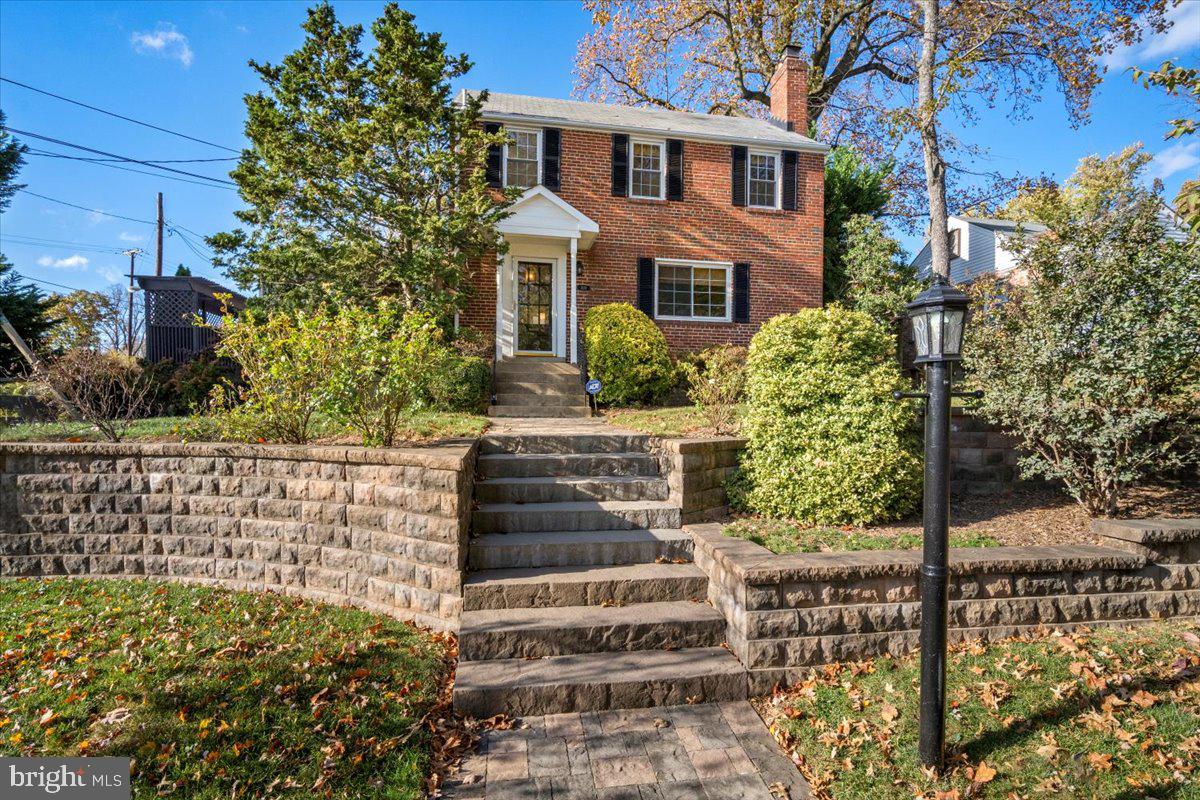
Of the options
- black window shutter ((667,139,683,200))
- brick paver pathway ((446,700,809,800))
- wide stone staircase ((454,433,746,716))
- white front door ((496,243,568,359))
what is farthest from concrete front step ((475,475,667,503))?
black window shutter ((667,139,683,200))

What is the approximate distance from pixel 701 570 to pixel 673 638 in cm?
67

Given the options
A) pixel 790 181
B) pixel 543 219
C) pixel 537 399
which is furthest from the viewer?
pixel 790 181

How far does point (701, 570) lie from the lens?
4289 millimetres

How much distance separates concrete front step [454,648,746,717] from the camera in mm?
3285

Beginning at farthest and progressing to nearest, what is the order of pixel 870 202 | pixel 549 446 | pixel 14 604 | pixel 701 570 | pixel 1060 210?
pixel 870 202 → pixel 549 446 → pixel 1060 210 → pixel 14 604 → pixel 701 570

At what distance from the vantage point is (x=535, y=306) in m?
12.1

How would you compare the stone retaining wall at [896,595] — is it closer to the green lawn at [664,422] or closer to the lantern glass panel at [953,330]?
the lantern glass panel at [953,330]

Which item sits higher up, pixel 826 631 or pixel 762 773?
pixel 826 631

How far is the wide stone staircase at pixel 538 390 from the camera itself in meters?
9.07

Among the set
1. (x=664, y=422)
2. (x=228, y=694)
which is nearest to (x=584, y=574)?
(x=228, y=694)

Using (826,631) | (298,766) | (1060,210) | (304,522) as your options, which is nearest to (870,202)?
(1060,210)

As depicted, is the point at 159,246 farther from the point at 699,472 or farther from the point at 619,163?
the point at 699,472

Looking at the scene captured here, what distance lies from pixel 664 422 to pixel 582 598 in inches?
138

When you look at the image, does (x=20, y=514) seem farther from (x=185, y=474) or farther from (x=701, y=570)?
(x=701, y=570)
